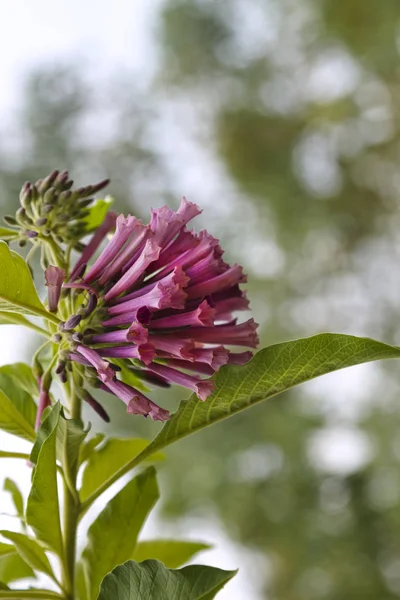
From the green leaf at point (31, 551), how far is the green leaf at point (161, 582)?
0.06m

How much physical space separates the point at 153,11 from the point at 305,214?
4.90ft

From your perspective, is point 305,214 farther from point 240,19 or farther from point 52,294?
point 52,294

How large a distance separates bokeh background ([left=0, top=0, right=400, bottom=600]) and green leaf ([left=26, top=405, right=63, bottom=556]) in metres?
2.92

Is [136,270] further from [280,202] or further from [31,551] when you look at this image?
[280,202]

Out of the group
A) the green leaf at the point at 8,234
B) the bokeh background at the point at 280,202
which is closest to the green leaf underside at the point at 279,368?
the green leaf at the point at 8,234

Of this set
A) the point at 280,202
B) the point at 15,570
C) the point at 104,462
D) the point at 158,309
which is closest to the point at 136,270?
the point at 158,309

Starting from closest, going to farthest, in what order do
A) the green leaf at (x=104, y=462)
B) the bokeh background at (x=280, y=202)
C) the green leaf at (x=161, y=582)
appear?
the green leaf at (x=161, y=582)
the green leaf at (x=104, y=462)
the bokeh background at (x=280, y=202)

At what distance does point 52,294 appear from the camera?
0.29 meters

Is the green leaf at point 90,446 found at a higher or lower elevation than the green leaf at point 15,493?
higher

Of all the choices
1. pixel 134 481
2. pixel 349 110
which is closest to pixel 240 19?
pixel 349 110

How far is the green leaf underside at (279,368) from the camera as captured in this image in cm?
27

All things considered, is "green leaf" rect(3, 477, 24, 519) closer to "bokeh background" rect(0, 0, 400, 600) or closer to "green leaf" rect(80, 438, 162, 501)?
"green leaf" rect(80, 438, 162, 501)

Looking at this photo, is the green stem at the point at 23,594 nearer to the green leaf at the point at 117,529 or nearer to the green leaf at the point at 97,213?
the green leaf at the point at 117,529

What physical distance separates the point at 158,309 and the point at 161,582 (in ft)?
0.31
